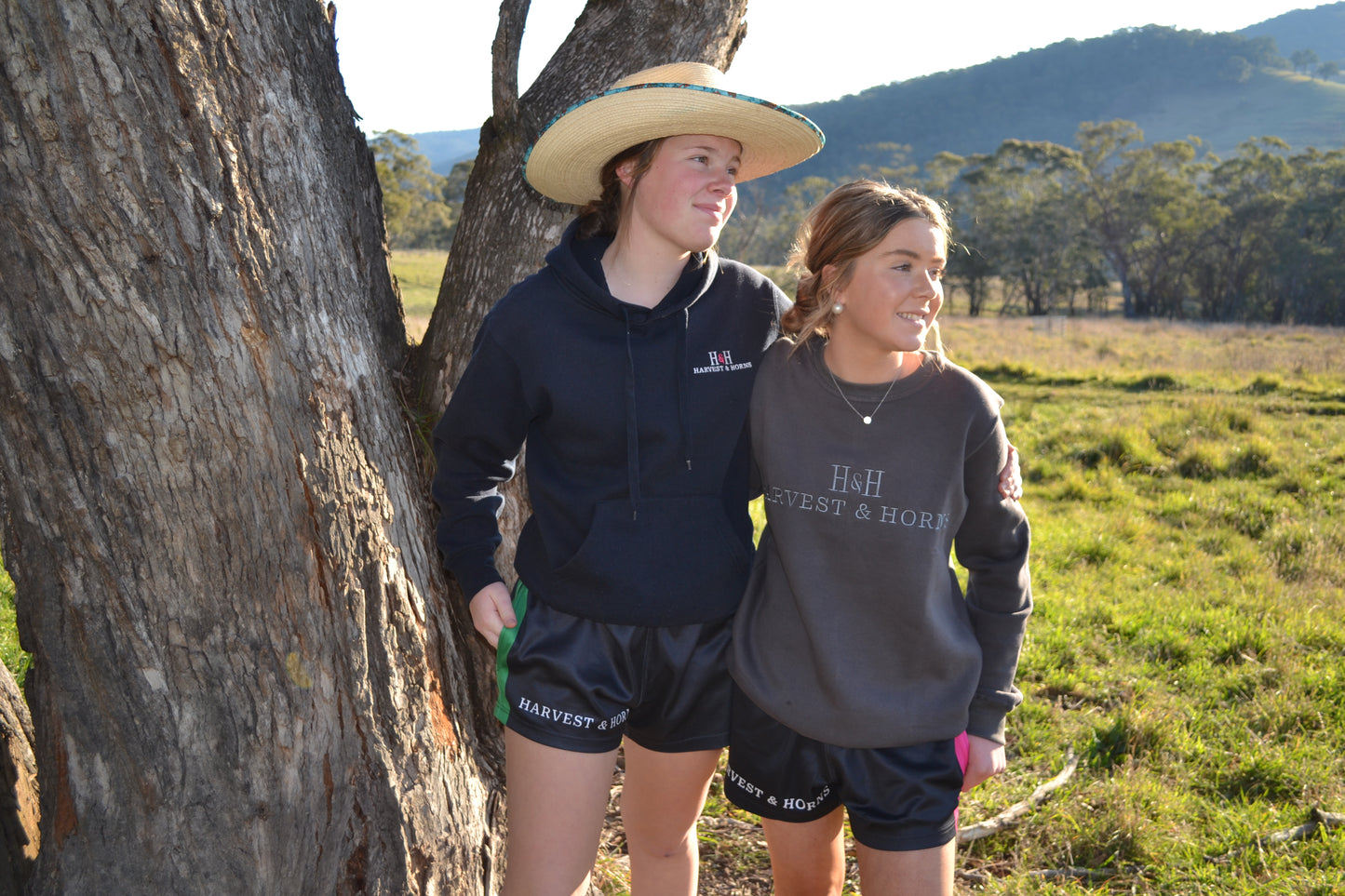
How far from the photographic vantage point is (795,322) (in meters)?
2.17

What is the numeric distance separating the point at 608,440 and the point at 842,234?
2.27 ft

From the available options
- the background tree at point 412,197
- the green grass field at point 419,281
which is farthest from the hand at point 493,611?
the background tree at point 412,197

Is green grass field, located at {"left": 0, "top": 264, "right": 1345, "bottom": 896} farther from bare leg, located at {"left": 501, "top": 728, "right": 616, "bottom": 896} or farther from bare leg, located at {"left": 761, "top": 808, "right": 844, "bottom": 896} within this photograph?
bare leg, located at {"left": 501, "top": 728, "right": 616, "bottom": 896}

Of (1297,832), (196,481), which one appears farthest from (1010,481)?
(1297,832)

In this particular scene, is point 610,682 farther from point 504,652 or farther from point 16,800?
point 16,800

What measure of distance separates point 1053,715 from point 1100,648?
37.3 inches

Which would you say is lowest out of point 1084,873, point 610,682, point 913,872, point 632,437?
point 1084,873

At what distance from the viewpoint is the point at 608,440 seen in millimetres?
2047

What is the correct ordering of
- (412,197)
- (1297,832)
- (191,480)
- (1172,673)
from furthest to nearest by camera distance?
(412,197) < (1172,673) < (1297,832) < (191,480)

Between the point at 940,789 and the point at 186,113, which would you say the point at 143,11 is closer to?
the point at 186,113

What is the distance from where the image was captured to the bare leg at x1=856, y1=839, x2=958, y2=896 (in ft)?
6.33

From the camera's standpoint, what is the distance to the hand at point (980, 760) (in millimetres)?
2037

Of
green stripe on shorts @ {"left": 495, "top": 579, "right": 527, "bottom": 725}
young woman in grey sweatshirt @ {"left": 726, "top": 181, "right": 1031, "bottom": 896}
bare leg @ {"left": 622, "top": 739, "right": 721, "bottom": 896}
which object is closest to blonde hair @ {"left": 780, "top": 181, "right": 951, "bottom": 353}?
young woman in grey sweatshirt @ {"left": 726, "top": 181, "right": 1031, "bottom": 896}

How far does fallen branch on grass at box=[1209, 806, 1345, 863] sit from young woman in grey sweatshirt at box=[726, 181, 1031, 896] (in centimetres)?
168
